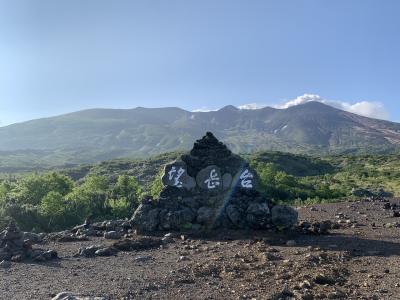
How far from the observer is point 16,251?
13.9 meters

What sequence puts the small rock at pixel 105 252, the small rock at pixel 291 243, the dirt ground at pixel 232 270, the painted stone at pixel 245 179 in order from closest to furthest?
the dirt ground at pixel 232 270, the small rock at pixel 105 252, the small rock at pixel 291 243, the painted stone at pixel 245 179

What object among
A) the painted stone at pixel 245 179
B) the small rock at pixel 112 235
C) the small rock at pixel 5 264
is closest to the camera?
the small rock at pixel 5 264

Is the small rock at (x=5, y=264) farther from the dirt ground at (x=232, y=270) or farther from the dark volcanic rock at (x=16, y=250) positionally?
the dark volcanic rock at (x=16, y=250)

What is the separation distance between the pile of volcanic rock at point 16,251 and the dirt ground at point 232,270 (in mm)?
393

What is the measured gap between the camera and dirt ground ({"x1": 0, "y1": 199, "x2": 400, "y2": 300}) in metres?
9.65

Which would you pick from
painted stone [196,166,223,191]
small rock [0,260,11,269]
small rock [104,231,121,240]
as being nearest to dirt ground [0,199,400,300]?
small rock [0,260,11,269]

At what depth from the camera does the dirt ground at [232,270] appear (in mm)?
9648

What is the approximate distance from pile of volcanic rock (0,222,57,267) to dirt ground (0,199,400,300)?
393 mm

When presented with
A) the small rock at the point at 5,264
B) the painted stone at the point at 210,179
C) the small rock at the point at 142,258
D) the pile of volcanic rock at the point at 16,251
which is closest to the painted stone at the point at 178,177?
the painted stone at the point at 210,179

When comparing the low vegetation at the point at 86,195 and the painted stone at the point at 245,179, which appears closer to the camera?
the painted stone at the point at 245,179

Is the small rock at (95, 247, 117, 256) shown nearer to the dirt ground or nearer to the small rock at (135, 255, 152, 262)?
the dirt ground

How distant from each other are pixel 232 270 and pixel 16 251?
254 inches

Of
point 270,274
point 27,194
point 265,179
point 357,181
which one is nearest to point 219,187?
point 270,274

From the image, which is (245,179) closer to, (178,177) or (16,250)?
(178,177)
